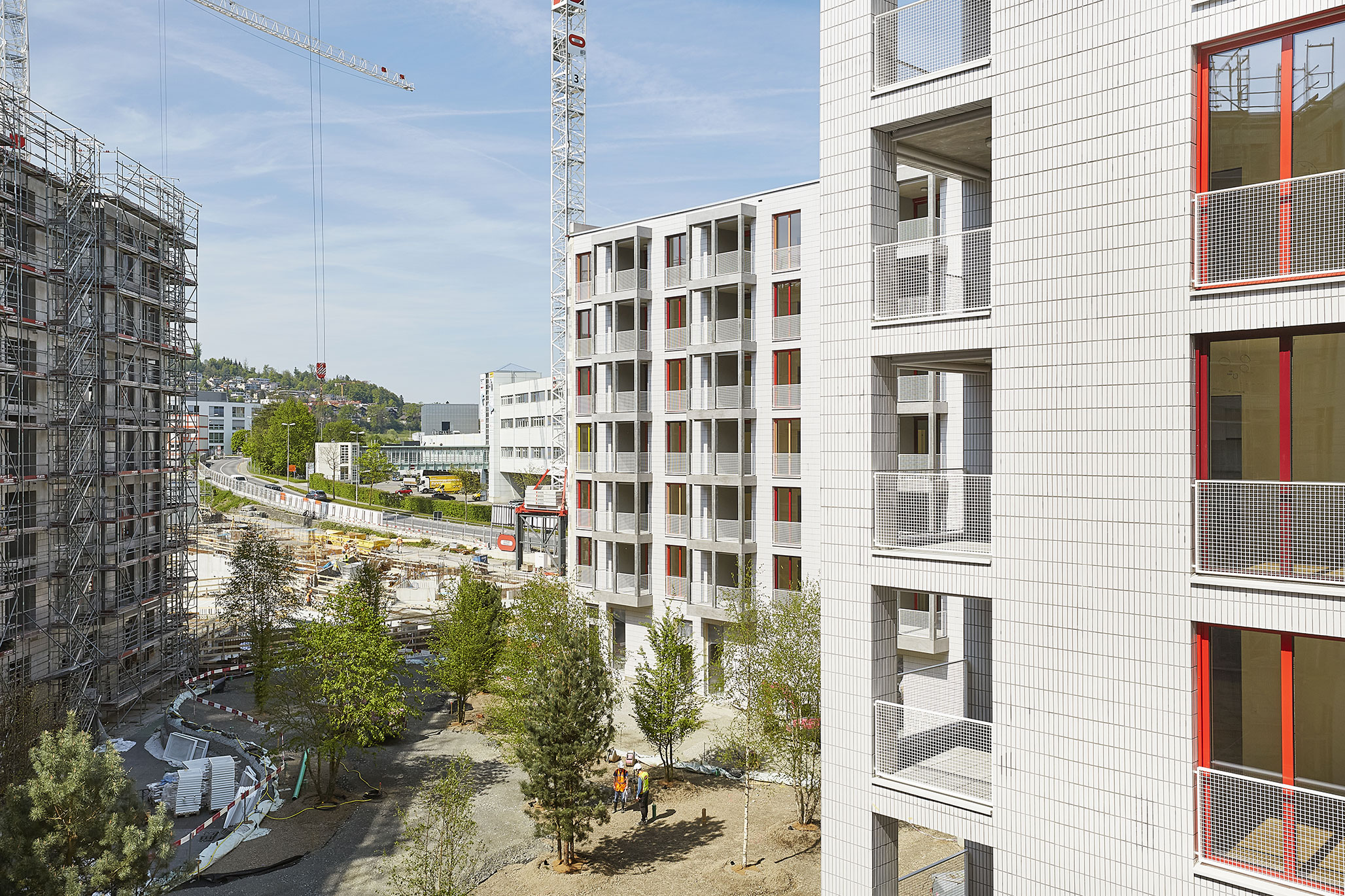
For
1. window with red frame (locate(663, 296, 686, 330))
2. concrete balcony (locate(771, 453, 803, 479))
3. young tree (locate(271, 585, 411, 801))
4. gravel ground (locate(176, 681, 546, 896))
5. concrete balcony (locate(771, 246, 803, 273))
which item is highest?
concrete balcony (locate(771, 246, 803, 273))

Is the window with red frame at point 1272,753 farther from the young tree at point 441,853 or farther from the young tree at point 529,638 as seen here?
the young tree at point 529,638

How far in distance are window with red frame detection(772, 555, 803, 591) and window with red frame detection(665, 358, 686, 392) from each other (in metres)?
8.64

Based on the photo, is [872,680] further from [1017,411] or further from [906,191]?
[906,191]

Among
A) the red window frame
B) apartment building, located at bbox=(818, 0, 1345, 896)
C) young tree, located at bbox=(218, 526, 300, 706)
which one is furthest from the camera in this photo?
young tree, located at bbox=(218, 526, 300, 706)

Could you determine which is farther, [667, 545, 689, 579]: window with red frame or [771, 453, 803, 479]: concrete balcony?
[667, 545, 689, 579]: window with red frame

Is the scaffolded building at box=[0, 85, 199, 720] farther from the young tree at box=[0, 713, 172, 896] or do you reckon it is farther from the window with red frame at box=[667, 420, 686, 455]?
the window with red frame at box=[667, 420, 686, 455]

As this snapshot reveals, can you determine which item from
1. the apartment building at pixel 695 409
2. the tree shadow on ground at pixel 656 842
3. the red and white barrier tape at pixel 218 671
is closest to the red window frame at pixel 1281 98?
the tree shadow on ground at pixel 656 842

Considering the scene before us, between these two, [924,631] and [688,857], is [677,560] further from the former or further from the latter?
[688,857]

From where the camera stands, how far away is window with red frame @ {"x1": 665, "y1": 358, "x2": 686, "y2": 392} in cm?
3812

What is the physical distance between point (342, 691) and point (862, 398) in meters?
20.4

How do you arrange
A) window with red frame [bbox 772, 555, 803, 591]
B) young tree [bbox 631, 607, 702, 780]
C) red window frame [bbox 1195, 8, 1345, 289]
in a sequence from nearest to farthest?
1. red window frame [bbox 1195, 8, 1345, 289]
2. young tree [bbox 631, 607, 702, 780]
3. window with red frame [bbox 772, 555, 803, 591]

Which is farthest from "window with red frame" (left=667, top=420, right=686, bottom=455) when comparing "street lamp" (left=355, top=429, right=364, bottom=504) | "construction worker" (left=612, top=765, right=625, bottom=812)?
"street lamp" (left=355, top=429, right=364, bottom=504)

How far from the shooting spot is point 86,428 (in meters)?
34.7

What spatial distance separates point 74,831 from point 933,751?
45.8ft
